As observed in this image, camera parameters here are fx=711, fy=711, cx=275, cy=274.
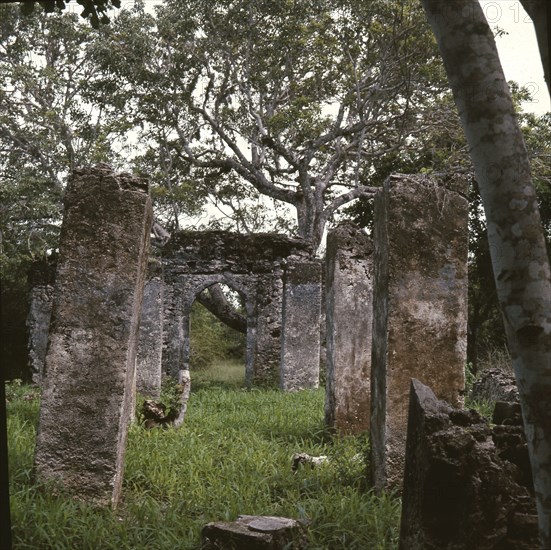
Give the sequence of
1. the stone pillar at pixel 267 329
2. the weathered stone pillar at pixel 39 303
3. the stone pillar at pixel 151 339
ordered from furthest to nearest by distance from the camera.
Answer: the stone pillar at pixel 267 329
the weathered stone pillar at pixel 39 303
the stone pillar at pixel 151 339

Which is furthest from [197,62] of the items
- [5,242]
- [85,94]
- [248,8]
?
[5,242]

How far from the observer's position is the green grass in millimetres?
4133

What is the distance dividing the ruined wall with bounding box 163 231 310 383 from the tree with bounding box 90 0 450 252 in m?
2.54

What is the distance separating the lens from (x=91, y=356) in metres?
4.84

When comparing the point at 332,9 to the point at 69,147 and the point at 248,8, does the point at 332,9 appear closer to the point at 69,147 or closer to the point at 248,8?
the point at 248,8

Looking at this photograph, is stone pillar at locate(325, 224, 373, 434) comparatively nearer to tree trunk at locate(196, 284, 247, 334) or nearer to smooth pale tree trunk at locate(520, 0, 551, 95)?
smooth pale tree trunk at locate(520, 0, 551, 95)

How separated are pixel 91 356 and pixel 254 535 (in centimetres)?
177

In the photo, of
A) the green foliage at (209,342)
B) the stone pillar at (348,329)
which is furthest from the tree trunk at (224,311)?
the stone pillar at (348,329)

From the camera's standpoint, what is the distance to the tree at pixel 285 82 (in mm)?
17797

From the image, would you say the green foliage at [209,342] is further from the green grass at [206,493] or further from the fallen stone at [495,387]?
the green grass at [206,493]

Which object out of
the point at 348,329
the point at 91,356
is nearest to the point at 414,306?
the point at 91,356

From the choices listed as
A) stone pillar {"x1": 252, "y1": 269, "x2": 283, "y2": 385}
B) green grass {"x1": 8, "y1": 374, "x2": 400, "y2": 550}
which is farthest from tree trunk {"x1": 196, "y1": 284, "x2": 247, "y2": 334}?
green grass {"x1": 8, "y1": 374, "x2": 400, "y2": 550}

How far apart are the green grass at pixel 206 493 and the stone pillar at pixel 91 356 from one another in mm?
235

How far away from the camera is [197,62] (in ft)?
64.8
